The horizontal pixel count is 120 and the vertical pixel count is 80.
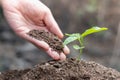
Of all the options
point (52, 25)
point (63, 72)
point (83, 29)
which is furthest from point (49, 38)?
point (83, 29)

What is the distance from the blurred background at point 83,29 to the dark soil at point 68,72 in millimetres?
3177

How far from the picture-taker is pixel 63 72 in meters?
1.83

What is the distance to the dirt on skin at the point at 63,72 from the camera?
5.94 ft

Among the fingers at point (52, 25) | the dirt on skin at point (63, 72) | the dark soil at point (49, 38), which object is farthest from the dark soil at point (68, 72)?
the fingers at point (52, 25)

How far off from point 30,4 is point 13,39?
3.55m

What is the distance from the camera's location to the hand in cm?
221

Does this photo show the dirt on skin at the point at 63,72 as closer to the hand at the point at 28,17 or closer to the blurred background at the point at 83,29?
the hand at the point at 28,17

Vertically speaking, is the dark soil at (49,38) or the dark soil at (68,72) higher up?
the dark soil at (49,38)

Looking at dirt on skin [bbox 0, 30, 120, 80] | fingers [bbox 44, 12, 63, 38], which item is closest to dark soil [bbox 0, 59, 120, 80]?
dirt on skin [bbox 0, 30, 120, 80]

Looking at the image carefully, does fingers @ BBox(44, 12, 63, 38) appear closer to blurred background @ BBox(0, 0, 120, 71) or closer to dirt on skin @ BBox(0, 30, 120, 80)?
dirt on skin @ BBox(0, 30, 120, 80)

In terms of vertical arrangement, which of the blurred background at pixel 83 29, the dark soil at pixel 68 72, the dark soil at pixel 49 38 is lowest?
the dark soil at pixel 68 72

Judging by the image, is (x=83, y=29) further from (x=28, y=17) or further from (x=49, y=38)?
(x=49, y=38)

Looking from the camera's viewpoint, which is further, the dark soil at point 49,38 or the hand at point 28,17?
the hand at point 28,17

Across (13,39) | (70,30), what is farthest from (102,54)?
(13,39)
